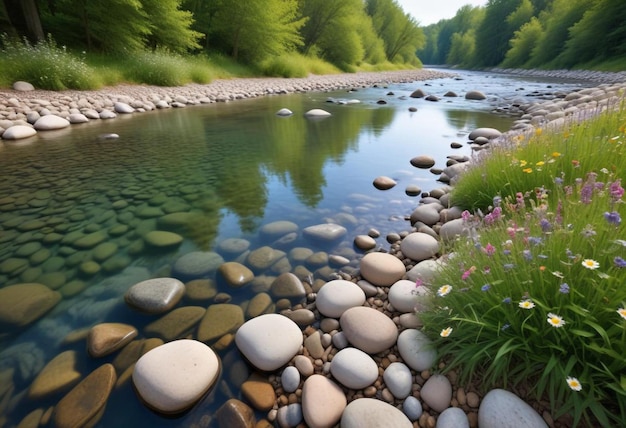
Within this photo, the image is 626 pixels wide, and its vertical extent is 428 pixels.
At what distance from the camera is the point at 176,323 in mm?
2258

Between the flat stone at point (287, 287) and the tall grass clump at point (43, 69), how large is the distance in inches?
480

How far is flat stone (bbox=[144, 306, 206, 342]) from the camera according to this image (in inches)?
85.5

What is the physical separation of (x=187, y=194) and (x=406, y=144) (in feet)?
17.1

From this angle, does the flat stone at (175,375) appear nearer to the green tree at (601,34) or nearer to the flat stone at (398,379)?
the flat stone at (398,379)

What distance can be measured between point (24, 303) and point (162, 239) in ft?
3.94

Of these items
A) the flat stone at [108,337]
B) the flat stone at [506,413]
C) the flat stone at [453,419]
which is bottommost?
the flat stone at [108,337]

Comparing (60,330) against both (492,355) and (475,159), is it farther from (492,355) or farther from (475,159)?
(475,159)

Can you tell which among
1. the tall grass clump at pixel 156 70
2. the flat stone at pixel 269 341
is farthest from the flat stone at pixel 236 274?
the tall grass clump at pixel 156 70

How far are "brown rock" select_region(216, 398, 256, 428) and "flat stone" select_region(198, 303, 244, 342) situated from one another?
0.55 metres

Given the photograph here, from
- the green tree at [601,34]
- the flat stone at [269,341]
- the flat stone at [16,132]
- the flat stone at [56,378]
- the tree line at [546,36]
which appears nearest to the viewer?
the flat stone at [56,378]

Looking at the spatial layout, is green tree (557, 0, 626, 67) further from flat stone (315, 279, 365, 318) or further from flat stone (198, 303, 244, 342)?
flat stone (198, 303, 244, 342)

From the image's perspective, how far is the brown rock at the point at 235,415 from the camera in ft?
5.22

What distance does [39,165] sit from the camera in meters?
5.48

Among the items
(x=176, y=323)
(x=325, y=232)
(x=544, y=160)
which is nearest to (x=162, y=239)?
(x=176, y=323)
